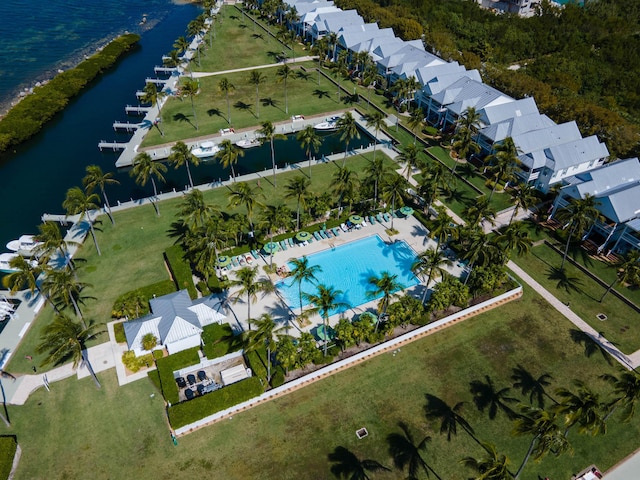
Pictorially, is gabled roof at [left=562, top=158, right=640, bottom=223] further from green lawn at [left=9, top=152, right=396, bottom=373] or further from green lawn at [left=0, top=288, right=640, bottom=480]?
green lawn at [left=9, top=152, right=396, bottom=373]

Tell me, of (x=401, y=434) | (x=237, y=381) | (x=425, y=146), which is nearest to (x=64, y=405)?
(x=237, y=381)

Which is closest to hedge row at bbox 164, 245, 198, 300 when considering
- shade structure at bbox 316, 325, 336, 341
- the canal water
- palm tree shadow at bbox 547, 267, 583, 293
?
shade structure at bbox 316, 325, 336, 341

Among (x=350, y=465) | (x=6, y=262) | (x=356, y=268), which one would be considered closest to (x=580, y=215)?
(x=356, y=268)

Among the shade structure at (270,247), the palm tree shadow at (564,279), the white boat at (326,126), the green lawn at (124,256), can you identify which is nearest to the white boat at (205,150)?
the green lawn at (124,256)

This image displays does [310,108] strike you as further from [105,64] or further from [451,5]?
[451,5]

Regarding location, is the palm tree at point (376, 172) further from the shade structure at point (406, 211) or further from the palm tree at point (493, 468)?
the palm tree at point (493, 468)

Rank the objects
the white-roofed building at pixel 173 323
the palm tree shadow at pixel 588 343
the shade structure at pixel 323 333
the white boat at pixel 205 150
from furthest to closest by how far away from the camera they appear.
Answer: the white boat at pixel 205 150, the palm tree shadow at pixel 588 343, the shade structure at pixel 323 333, the white-roofed building at pixel 173 323
